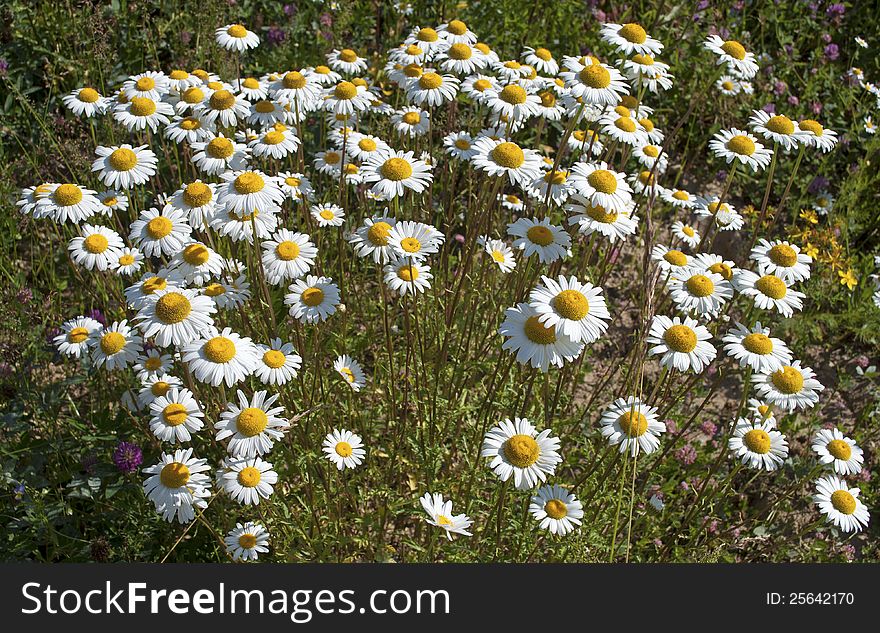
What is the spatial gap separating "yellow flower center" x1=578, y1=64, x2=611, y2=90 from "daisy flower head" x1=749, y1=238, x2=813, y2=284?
1.01 meters

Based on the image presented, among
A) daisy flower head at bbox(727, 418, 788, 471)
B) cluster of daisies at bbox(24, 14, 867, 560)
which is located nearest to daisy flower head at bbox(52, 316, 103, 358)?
cluster of daisies at bbox(24, 14, 867, 560)

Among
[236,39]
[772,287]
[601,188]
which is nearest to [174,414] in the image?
[601,188]

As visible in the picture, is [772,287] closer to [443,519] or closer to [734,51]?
[734,51]

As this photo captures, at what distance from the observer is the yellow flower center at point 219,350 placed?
2705 mm

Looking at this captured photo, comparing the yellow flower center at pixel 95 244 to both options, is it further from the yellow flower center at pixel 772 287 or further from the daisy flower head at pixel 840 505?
the daisy flower head at pixel 840 505

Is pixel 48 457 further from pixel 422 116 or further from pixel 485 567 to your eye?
pixel 422 116

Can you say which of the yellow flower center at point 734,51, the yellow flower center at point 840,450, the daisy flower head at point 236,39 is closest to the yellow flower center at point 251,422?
the daisy flower head at point 236,39

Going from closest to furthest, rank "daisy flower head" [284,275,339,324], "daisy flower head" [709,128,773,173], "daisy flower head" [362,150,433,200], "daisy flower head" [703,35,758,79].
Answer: "daisy flower head" [284,275,339,324]
"daisy flower head" [362,150,433,200]
"daisy flower head" [709,128,773,173]
"daisy flower head" [703,35,758,79]

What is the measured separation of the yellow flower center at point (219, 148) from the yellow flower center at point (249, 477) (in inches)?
54.7

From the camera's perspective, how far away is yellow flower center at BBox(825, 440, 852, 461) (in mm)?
3429

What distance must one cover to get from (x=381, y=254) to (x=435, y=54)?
1579 millimetres

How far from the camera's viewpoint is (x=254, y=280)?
11.6 ft

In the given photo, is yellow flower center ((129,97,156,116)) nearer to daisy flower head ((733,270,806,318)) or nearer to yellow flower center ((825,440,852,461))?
daisy flower head ((733,270,806,318))

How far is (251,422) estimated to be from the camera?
2.76 meters
